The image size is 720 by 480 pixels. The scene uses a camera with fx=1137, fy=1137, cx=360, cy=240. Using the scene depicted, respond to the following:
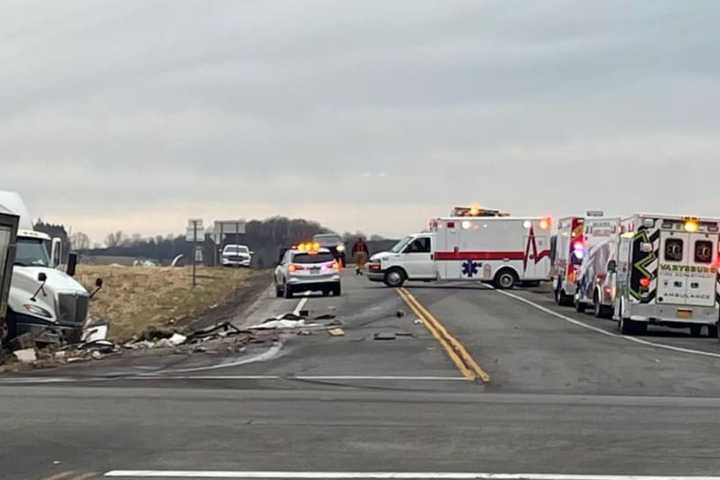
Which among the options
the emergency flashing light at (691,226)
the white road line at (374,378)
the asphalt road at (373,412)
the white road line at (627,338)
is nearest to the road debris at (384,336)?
the asphalt road at (373,412)

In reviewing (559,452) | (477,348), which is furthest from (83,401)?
(477,348)

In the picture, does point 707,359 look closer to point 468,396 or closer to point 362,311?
point 468,396

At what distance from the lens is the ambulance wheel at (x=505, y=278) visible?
154ft

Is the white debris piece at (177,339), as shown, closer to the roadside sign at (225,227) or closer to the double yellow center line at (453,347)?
the double yellow center line at (453,347)

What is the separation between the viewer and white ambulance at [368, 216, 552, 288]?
151 ft

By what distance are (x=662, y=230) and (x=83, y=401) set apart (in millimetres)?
17487

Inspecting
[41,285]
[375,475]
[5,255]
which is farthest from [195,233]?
[375,475]

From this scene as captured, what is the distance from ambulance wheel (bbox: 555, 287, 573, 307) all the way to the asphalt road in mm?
14402

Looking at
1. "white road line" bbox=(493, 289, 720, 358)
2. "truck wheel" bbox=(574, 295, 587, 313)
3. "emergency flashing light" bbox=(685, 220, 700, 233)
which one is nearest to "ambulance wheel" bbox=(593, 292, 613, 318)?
"white road line" bbox=(493, 289, 720, 358)

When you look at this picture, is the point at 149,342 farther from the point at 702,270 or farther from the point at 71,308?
the point at 702,270

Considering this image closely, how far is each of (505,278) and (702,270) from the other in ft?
66.0

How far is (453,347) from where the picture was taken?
22.0 metres

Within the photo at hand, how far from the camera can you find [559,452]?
984 centimetres

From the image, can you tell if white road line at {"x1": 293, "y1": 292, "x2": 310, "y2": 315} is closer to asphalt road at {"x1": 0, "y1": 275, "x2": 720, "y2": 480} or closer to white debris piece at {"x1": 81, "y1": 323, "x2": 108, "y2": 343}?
white debris piece at {"x1": 81, "y1": 323, "x2": 108, "y2": 343}
